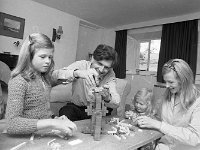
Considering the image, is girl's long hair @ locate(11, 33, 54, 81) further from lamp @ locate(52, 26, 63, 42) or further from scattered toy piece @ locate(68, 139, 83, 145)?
lamp @ locate(52, 26, 63, 42)

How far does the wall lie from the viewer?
3666mm

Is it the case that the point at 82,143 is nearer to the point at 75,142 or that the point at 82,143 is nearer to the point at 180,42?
A: the point at 75,142

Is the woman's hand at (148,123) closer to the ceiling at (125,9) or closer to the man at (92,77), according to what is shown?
the man at (92,77)

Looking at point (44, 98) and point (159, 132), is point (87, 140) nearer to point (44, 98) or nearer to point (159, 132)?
point (44, 98)

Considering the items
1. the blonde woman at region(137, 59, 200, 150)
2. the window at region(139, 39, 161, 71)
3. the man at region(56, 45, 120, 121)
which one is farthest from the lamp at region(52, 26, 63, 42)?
the blonde woman at region(137, 59, 200, 150)

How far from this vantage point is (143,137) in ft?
3.40

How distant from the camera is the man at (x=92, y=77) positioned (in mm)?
1256

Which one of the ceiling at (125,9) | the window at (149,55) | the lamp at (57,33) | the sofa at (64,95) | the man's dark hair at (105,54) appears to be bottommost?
the sofa at (64,95)

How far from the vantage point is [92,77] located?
1.20m

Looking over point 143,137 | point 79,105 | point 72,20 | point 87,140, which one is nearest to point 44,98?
point 87,140

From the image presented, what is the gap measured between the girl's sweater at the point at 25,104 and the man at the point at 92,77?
31cm

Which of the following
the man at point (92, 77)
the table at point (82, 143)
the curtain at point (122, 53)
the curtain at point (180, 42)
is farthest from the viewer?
the curtain at point (122, 53)

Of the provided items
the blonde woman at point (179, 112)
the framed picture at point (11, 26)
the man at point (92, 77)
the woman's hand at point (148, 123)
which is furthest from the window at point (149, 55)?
the woman's hand at point (148, 123)

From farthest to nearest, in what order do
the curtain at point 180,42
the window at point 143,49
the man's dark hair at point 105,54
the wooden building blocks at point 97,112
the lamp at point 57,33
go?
the window at point 143,49, the lamp at point 57,33, the curtain at point 180,42, the man's dark hair at point 105,54, the wooden building blocks at point 97,112
